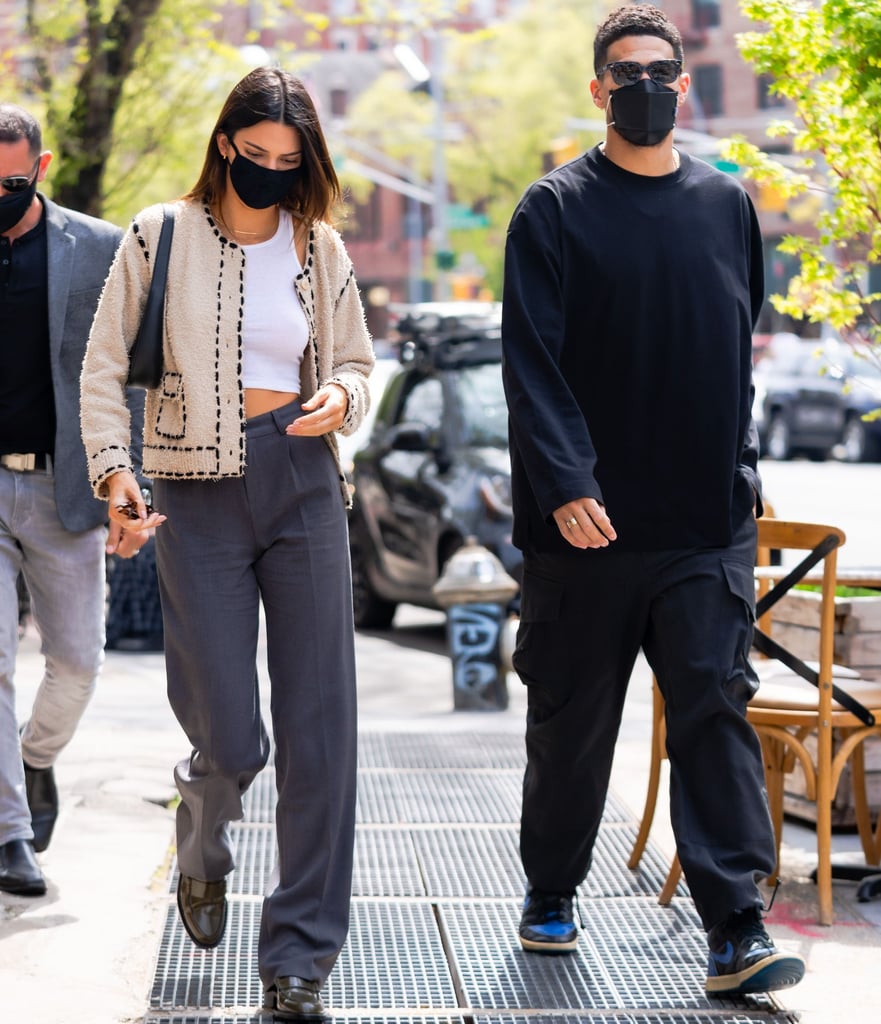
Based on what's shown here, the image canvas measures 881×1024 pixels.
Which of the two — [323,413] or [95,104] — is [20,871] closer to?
[323,413]

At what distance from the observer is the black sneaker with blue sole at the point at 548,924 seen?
4.39 metres

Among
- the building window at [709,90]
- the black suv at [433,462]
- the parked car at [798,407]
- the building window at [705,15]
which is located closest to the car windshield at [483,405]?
the black suv at [433,462]

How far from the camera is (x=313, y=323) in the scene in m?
3.98

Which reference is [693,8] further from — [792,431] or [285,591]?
[285,591]

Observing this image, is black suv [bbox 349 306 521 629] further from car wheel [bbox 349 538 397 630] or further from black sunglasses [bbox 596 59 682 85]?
Result: black sunglasses [bbox 596 59 682 85]

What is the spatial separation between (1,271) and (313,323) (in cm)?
125

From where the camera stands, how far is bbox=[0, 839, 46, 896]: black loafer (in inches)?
185

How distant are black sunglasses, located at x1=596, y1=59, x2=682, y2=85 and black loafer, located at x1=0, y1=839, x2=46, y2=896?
8.22 feet

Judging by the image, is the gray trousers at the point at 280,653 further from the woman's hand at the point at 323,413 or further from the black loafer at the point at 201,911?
the black loafer at the point at 201,911

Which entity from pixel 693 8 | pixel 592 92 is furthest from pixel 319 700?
pixel 693 8

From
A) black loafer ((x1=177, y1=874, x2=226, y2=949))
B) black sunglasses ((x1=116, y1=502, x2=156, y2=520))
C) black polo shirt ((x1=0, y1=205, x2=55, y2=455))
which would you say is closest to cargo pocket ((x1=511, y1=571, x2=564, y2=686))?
black loafer ((x1=177, y1=874, x2=226, y2=949))

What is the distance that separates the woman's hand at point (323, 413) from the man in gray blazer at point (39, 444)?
1.11m

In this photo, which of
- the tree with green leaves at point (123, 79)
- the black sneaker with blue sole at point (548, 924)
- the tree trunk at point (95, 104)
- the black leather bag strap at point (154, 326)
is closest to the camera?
the black leather bag strap at point (154, 326)

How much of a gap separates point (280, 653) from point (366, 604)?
26.6 feet
